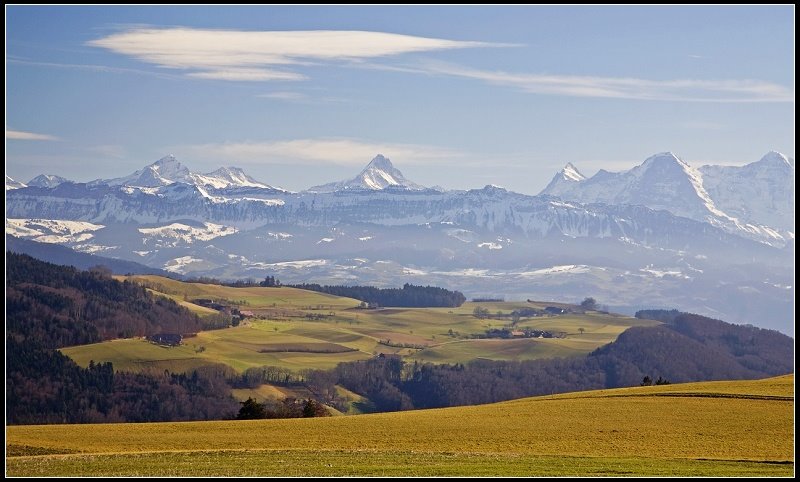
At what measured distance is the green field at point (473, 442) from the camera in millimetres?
47312

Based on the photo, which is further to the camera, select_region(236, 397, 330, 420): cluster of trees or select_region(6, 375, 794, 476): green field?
select_region(236, 397, 330, 420): cluster of trees

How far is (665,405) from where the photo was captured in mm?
72062

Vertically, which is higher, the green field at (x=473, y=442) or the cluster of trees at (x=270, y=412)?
the green field at (x=473, y=442)

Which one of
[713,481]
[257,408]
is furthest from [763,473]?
[257,408]

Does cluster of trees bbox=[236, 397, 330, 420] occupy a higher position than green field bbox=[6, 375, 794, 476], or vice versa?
green field bbox=[6, 375, 794, 476]

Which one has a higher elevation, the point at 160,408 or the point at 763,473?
the point at 763,473

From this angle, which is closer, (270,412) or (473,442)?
(473,442)

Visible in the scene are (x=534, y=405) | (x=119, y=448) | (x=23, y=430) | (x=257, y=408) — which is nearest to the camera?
(x=119, y=448)

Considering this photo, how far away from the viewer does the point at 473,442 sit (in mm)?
58500

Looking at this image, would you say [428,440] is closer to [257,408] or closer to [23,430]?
[23,430]

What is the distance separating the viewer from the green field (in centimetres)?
4731

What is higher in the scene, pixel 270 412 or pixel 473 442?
pixel 473 442

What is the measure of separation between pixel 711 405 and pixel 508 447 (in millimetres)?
20270

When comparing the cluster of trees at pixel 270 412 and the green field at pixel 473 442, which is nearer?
the green field at pixel 473 442
